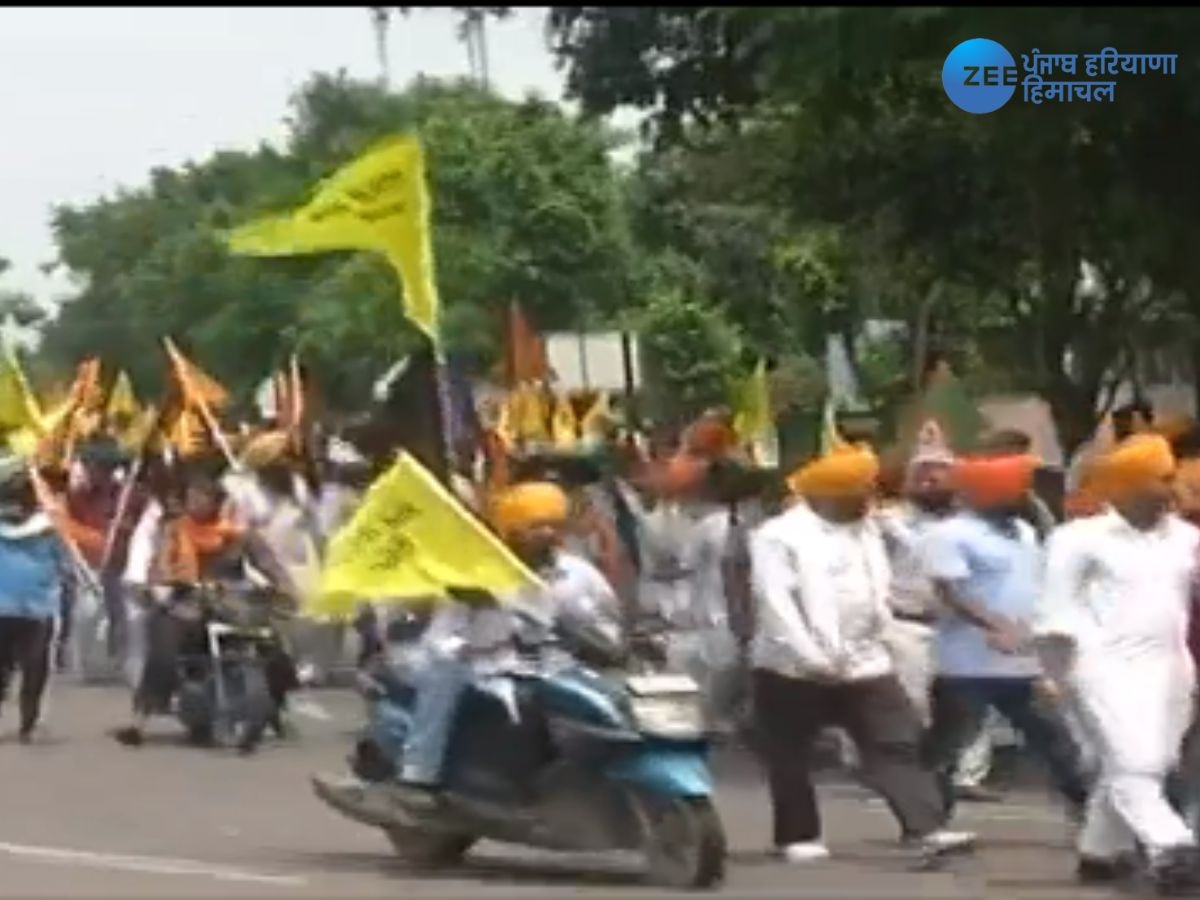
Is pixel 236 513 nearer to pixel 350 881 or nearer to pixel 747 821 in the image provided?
pixel 747 821

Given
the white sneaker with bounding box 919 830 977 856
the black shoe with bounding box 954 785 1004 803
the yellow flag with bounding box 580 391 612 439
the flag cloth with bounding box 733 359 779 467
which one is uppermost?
the flag cloth with bounding box 733 359 779 467

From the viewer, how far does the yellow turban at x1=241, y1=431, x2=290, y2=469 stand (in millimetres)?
22859

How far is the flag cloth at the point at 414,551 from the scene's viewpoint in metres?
11.4

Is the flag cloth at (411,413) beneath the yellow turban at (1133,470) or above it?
beneath

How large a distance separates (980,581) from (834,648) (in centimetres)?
137

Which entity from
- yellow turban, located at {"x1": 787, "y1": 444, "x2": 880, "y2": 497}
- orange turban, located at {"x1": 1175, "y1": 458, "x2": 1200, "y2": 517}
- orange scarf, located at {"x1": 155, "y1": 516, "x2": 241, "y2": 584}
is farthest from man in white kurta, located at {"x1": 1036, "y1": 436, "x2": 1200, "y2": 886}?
orange scarf, located at {"x1": 155, "y1": 516, "x2": 241, "y2": 584}

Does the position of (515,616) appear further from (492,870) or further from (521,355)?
(521,355)

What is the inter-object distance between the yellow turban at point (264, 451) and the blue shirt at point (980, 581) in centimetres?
1032

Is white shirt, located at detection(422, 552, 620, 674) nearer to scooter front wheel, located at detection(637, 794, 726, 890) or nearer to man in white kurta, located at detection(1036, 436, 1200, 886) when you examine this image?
scooter front wheel, located at detection(637, 794, 726, 890)

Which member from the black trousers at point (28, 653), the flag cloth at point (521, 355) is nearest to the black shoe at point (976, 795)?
the black trousers at point (28, 653)

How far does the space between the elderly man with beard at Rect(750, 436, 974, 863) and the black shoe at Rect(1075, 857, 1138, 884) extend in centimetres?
57

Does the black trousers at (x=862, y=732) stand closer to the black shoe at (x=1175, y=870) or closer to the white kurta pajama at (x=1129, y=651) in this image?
the white kurta pajama at (x=1129, y=651)

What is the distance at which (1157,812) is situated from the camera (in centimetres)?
1100

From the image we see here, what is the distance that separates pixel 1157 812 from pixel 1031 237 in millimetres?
9620
